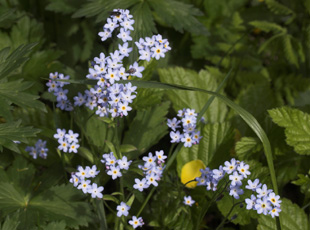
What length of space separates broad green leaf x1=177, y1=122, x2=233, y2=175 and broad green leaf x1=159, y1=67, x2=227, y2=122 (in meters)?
0.35

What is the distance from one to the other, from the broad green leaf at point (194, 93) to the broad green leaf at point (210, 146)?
0.35 meters

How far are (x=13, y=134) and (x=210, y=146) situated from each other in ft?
3.88

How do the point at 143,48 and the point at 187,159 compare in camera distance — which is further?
the point at 187,159

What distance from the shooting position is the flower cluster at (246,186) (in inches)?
67.7

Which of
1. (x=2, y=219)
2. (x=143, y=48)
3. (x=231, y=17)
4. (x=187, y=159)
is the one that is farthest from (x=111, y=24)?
(x=231, y=17)

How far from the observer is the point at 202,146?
8.55 feet

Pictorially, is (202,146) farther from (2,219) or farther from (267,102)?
(2,219)

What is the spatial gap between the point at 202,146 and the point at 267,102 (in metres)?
0.66

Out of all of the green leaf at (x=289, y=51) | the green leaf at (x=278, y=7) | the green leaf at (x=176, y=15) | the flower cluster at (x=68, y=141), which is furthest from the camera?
the green leaf at (x=278, y=7)

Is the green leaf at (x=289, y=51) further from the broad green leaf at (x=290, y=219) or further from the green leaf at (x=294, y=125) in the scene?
the broad green leaf at (x=290, y=219)

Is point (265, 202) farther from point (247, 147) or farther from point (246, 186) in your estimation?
point (247, 147)

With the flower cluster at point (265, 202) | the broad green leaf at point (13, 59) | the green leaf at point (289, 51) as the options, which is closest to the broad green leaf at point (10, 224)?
the broad green leaf at point (13, 59)

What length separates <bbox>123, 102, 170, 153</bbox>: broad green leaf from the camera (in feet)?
8.56

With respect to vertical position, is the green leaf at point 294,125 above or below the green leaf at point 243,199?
above
